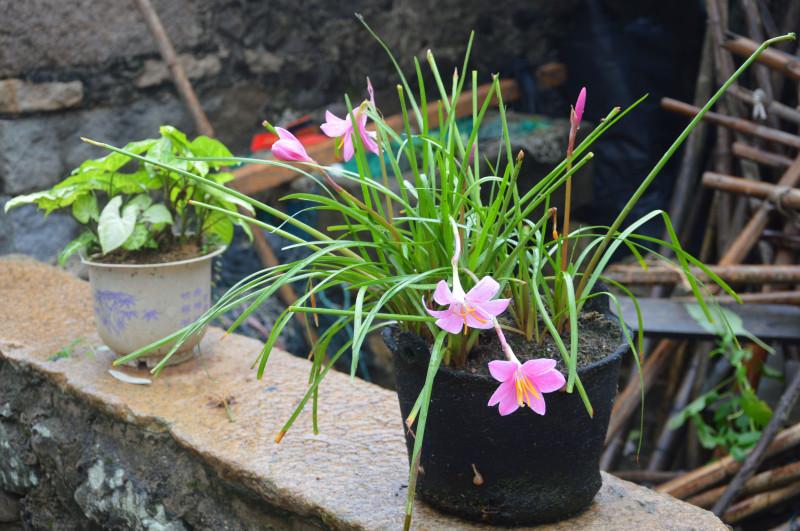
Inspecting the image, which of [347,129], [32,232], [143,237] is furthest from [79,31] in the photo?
[347,129]

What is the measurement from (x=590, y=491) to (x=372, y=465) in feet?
1.27

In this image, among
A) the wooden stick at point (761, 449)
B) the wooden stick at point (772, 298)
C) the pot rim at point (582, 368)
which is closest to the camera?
the pot rim at point (582, 368)

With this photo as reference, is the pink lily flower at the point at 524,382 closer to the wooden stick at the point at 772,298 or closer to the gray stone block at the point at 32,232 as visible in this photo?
the wooden stick at the point at 772,298

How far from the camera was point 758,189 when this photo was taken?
2715 mm

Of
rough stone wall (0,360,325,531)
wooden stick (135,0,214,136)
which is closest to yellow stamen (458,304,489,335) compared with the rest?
rough stone wall (0,360,325,531)

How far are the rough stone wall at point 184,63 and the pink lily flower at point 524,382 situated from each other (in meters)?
2.14

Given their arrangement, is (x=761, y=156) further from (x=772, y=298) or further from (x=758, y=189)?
(x=772, y=298)

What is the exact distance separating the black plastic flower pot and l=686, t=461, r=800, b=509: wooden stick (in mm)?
1218

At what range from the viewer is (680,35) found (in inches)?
156

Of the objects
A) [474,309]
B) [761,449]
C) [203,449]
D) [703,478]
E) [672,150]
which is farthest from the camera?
[703,478]

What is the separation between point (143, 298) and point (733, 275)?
61.4 inches

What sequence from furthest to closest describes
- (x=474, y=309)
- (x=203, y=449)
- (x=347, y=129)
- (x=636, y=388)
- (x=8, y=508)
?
1. (x=636, y=388)
2. (x=8, y=508)
3. (x=203, y=449)
4. (x=347, y=129)
5. (x=474, y=309)

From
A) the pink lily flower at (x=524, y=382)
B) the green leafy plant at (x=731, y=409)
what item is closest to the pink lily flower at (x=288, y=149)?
the pink lily flower at (x=524, y=382)

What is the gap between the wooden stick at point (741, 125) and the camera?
2746 mm
